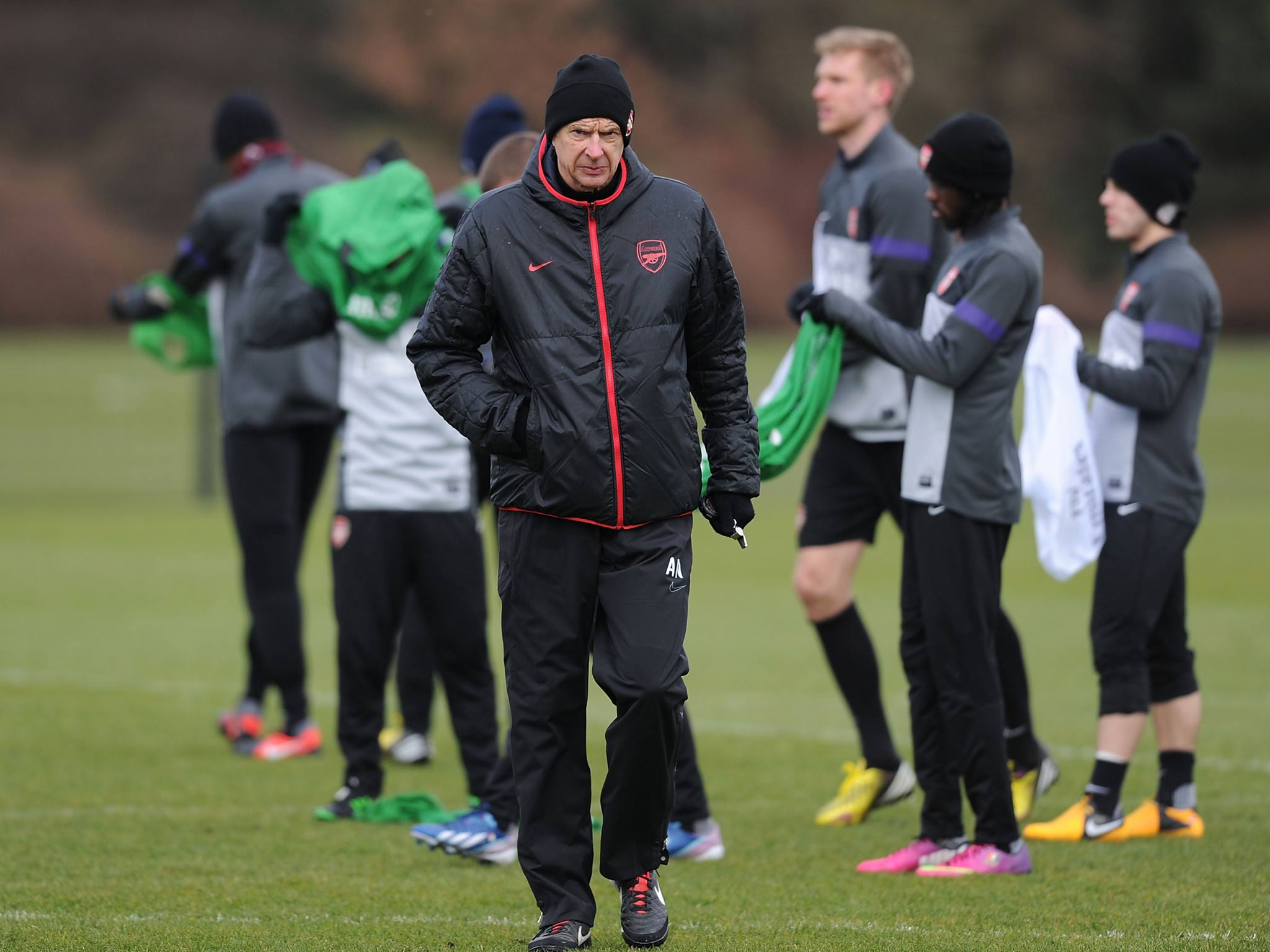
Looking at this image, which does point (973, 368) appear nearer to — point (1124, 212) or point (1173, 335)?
point (1173, 335)

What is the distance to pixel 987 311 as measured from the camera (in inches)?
211

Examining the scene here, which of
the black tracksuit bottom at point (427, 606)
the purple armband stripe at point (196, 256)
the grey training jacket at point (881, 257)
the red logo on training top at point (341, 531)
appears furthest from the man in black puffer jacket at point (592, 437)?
the purple armband stripe at point (196, 256)

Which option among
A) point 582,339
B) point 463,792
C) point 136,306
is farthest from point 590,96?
point 136,306

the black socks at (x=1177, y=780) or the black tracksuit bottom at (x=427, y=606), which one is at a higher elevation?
the black tracksuit bottom at (x=427, y=606)

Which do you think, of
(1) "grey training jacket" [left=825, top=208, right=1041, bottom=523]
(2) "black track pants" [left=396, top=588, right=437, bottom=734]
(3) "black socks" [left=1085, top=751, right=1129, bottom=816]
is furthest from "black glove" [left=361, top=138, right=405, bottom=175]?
(3) "black socks" [left=1085, top=751, right=1129, bottom=816]

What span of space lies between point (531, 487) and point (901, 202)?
7.70ft

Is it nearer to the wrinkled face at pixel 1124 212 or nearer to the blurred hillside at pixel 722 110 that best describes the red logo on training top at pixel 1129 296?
the wrinkled face at pixel 1124 212

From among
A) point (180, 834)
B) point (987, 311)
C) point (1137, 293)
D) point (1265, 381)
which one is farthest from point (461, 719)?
point (1265, 381)

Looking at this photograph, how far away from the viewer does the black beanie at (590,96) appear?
4402 mm

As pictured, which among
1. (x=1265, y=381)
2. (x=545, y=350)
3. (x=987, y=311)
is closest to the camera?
(x=545, y=350)

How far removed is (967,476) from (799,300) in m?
0.87

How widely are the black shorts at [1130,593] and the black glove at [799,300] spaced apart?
48.4 inches

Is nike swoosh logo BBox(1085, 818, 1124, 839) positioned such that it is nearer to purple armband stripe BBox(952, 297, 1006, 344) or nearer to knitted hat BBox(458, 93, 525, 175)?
purple armband stripe BBox(952, 297, 1006, 344)

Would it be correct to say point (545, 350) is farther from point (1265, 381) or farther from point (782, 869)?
point (1265, 381)
